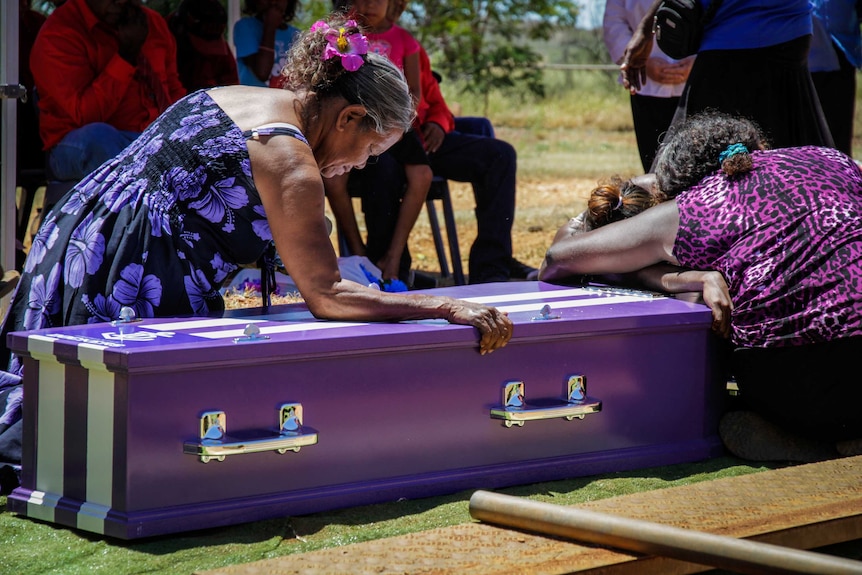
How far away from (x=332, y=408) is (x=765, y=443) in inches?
50.3

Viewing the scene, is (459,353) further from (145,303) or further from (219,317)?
(145,303)

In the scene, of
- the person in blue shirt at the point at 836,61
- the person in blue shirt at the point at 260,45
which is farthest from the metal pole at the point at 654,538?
the person in blue shirt at the point at 260,45

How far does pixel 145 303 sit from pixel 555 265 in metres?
1.25

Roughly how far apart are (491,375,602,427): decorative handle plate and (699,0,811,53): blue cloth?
1807mm

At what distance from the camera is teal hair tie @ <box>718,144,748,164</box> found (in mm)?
3209

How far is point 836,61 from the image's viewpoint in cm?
518

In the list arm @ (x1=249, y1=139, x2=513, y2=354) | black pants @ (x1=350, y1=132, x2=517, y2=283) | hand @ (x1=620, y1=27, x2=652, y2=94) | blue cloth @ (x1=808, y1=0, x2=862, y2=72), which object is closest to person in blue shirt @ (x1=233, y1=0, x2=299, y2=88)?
black pants @ (x1=350, y1=132, x2=517, y2=283)

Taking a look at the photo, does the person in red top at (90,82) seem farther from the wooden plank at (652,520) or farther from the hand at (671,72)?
the wooden plank at (652,520)

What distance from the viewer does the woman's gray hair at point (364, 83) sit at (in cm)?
283

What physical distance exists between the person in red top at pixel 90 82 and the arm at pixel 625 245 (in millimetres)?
2223

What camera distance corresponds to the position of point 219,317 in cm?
283

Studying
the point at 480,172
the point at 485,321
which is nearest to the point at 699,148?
the point at 485,321

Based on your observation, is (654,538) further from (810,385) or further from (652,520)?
(810,385)

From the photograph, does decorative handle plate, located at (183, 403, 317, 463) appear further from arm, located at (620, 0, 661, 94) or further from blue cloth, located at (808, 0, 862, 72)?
blue cloth, located at (808, 0, 862, 72)
